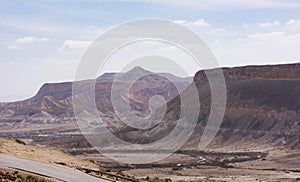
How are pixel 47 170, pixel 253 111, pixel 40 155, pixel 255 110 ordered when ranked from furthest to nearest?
pixel 253 111
pixel 255 110
pixel 40 155
pixel 47 170

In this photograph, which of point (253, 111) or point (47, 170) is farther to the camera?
point (253, 111)

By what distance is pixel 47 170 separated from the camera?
85.9ft

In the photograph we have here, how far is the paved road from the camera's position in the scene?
2464 centimetres

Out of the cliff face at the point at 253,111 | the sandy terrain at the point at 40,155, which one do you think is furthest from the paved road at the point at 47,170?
the cliff face at the point at 253,111

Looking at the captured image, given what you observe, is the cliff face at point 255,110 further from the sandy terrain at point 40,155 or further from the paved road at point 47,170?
the paved road at point 47,170

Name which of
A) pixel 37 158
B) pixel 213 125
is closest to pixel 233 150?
pixel 213 125

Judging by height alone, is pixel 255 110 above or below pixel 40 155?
above

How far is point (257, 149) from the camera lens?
4190 inches

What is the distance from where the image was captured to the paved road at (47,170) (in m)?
24.6

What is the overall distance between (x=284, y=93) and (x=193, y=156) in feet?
114

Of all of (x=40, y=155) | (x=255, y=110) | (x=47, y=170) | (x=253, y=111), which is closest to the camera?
(x=47, y=170)

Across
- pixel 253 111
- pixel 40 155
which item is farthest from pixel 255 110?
pixel 40 155

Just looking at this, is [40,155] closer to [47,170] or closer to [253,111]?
[47,170]

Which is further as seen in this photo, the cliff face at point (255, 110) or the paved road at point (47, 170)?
the cliff face at point (255, 110)
